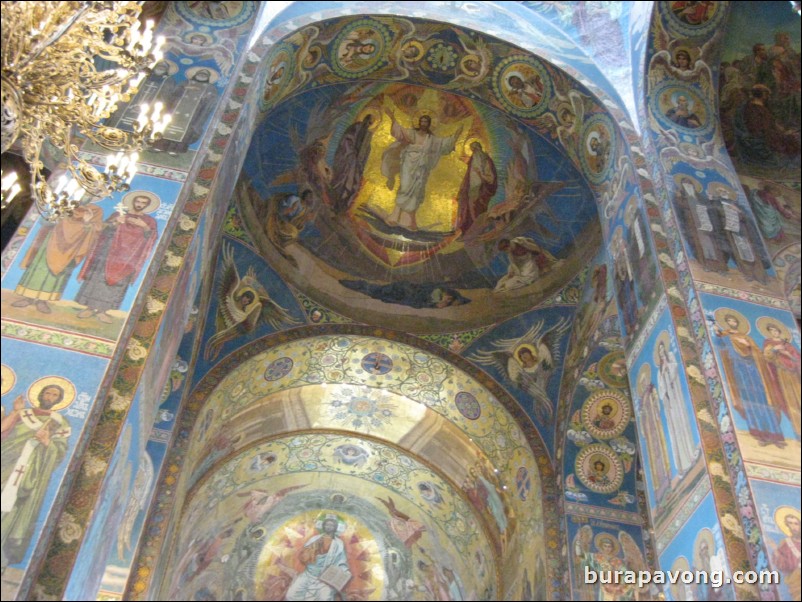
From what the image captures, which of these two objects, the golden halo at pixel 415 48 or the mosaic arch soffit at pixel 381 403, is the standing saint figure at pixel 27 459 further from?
the golden halo at pixel 415 48

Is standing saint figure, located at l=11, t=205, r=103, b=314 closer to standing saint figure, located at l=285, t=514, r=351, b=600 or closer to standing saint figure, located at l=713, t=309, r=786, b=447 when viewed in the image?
standing saint figure, located at l=713, t=309, r=786, b=447

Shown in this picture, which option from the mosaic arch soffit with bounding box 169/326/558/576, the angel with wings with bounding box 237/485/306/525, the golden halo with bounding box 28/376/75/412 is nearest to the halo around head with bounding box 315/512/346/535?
the angel with wings with bounding box 237/485/306/525

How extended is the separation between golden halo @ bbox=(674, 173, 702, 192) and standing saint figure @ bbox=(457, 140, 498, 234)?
3575mm

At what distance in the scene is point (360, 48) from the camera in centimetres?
1015

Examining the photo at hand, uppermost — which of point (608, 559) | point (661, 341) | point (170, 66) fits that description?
point (170, 66)

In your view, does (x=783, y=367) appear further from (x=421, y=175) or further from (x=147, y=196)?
(x=421, y=175)

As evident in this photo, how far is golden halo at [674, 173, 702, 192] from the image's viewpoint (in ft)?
27.6

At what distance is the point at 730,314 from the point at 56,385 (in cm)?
550

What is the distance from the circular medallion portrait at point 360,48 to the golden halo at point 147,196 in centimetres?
399

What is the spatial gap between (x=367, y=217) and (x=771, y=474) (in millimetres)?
7496

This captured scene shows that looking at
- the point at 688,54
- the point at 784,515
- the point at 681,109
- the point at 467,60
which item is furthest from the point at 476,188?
the point at 784,515
